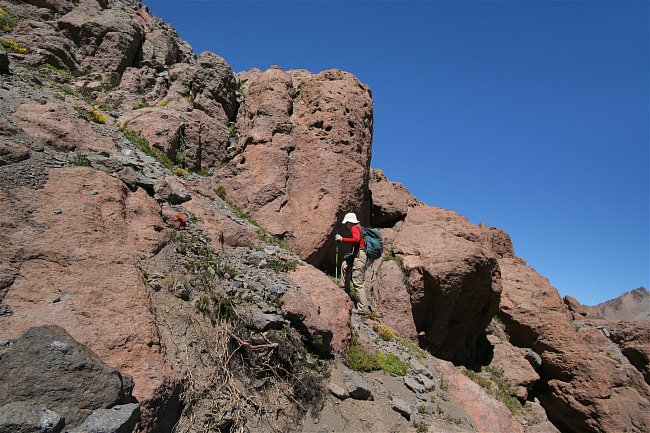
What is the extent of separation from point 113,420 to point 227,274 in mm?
4633

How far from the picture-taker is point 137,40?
18.6 meters

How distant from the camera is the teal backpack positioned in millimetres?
12789

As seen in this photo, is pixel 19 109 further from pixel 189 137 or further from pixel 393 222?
pixel 393 222

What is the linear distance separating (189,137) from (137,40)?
681 centimetres

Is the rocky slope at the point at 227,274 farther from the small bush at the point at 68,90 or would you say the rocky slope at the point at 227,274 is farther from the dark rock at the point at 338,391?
the small bush at the point at 68,90

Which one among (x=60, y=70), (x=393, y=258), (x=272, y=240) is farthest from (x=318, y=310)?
(x=60, y=70)

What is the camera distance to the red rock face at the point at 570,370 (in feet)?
56.5

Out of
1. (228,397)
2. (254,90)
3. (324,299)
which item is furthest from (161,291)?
(254,90)

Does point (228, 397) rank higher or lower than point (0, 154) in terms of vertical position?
lower

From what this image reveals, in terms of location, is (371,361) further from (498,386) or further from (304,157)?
(498,386)

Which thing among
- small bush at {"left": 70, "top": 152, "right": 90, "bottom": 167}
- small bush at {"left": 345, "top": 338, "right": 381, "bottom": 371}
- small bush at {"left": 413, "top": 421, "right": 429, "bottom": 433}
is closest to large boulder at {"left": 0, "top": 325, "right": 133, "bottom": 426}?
small bush at {"left": 70, "top": 152, "right": 90, "bottom": 167}

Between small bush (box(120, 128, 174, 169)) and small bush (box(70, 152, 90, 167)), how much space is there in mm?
3401

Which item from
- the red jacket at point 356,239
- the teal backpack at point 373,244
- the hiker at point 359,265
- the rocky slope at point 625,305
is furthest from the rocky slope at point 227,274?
the rocky slope at point 625,305

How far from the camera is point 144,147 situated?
523 inches
